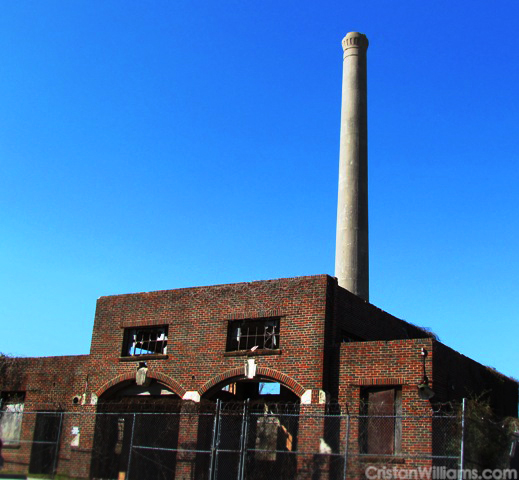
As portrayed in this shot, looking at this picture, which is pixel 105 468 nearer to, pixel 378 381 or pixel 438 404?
pixel 378 381

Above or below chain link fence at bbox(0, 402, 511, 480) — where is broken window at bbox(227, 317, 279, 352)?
above

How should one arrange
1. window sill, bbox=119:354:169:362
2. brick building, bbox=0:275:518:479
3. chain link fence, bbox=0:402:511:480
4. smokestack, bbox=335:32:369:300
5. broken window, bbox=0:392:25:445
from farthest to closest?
smokestack, bbox=335:32:369:300 < broken window, bbox=0:392:25:445 < window sill, bbox=119:354:169:362 < brick building, bbox=0:275:518:479 < chain link fence, bbox=0:402:511:480

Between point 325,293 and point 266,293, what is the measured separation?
2.10 metres

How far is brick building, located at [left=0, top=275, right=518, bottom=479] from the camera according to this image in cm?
1917

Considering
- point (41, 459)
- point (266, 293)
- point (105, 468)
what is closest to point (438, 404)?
point (266, 293)

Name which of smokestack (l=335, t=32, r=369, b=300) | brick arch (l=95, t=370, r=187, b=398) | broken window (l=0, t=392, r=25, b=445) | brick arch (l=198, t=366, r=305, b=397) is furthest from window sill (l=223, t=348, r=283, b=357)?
smokestack (l=335, t=32, r=369, b=300)

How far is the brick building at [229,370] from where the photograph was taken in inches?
755

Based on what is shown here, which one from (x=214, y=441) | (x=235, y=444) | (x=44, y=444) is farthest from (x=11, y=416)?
(x=214, y=441)

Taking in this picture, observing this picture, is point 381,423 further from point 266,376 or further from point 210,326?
point 210,326

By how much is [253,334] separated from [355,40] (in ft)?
69.9

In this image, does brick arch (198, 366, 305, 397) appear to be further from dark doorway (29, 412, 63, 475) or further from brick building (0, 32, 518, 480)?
dark doorway (29, 412, 63, 475)

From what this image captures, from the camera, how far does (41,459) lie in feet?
79.5

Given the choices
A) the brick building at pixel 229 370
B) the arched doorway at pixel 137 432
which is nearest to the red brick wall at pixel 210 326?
the brick building at pixel 229 370

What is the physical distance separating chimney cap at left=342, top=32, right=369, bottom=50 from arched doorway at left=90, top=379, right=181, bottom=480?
888 inches
